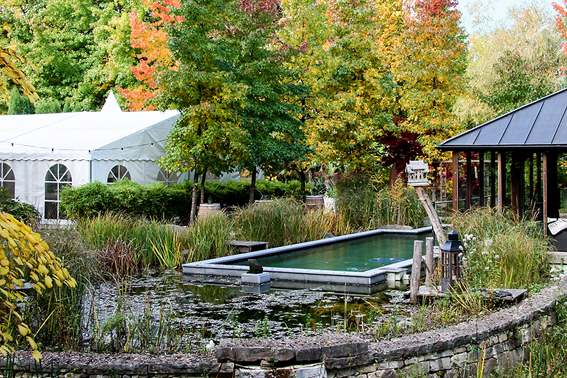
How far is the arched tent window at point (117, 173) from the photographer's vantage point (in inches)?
650

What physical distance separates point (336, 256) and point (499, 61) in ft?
42.1

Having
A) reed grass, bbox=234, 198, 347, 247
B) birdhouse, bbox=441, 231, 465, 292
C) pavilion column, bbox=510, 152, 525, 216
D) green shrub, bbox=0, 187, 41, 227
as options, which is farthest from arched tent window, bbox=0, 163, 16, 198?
birdhouse, bbox=441, 231, 465, 292

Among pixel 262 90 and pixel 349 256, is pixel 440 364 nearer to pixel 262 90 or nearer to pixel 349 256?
pixel 349 256

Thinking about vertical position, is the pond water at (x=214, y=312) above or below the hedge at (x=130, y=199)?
below

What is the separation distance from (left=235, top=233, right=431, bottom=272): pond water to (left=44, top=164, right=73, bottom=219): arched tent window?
7.47 m

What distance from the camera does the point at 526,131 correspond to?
11750mm

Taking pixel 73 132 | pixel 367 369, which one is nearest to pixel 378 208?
pixel 73 132

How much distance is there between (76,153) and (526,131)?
11.0 meters

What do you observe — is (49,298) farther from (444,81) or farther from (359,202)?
(444,81)

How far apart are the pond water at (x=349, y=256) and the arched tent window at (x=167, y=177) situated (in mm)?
7384

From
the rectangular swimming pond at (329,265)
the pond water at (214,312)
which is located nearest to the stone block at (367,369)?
the pond water at (214,312)

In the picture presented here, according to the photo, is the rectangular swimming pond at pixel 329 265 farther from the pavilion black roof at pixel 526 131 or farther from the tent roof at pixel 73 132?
the tent roof at pixel 73 132

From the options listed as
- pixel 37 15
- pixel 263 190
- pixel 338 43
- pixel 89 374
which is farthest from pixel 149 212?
pixel 37 15

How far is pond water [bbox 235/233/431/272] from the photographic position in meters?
10.4
